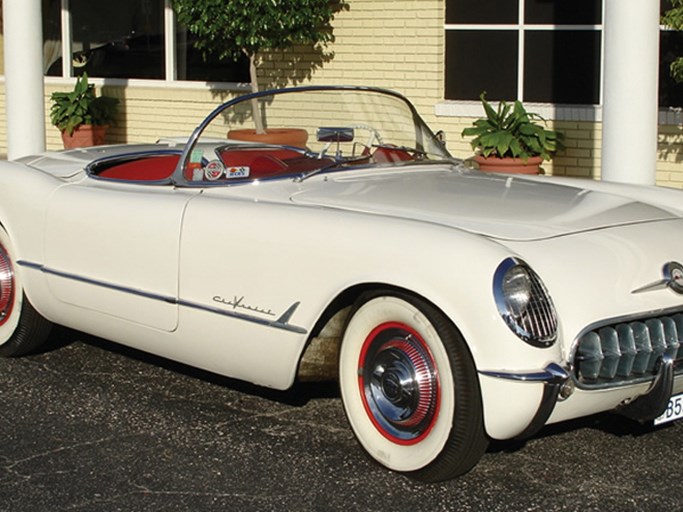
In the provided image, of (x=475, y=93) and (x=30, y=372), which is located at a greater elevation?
(x=475, y=93)

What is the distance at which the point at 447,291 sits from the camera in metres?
4.07

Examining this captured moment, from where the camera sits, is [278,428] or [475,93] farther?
[475,93]

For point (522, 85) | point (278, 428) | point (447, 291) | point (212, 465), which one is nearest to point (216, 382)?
point (278, 428)

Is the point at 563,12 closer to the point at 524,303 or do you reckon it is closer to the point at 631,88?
the point at 631,88

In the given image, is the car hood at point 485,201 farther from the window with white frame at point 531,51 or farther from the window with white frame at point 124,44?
the window with white frame at point 124,44

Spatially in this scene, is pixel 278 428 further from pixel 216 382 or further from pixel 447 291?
pixel 447 291

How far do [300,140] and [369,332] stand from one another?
1404 millimetres

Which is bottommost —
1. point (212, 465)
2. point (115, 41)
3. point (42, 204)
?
point (212, 465)

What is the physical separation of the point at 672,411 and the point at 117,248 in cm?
244

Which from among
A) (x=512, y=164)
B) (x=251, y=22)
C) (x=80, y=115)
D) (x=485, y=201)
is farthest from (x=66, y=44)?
(x=485, y=201)

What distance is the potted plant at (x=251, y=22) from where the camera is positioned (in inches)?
454

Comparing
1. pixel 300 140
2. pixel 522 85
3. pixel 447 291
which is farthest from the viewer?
pixel 522 85

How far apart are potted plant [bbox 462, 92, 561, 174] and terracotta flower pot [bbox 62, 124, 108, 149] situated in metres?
5.05

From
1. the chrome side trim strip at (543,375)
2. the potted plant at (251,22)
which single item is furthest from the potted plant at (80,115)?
the chrome side trim strip at (543,375)
